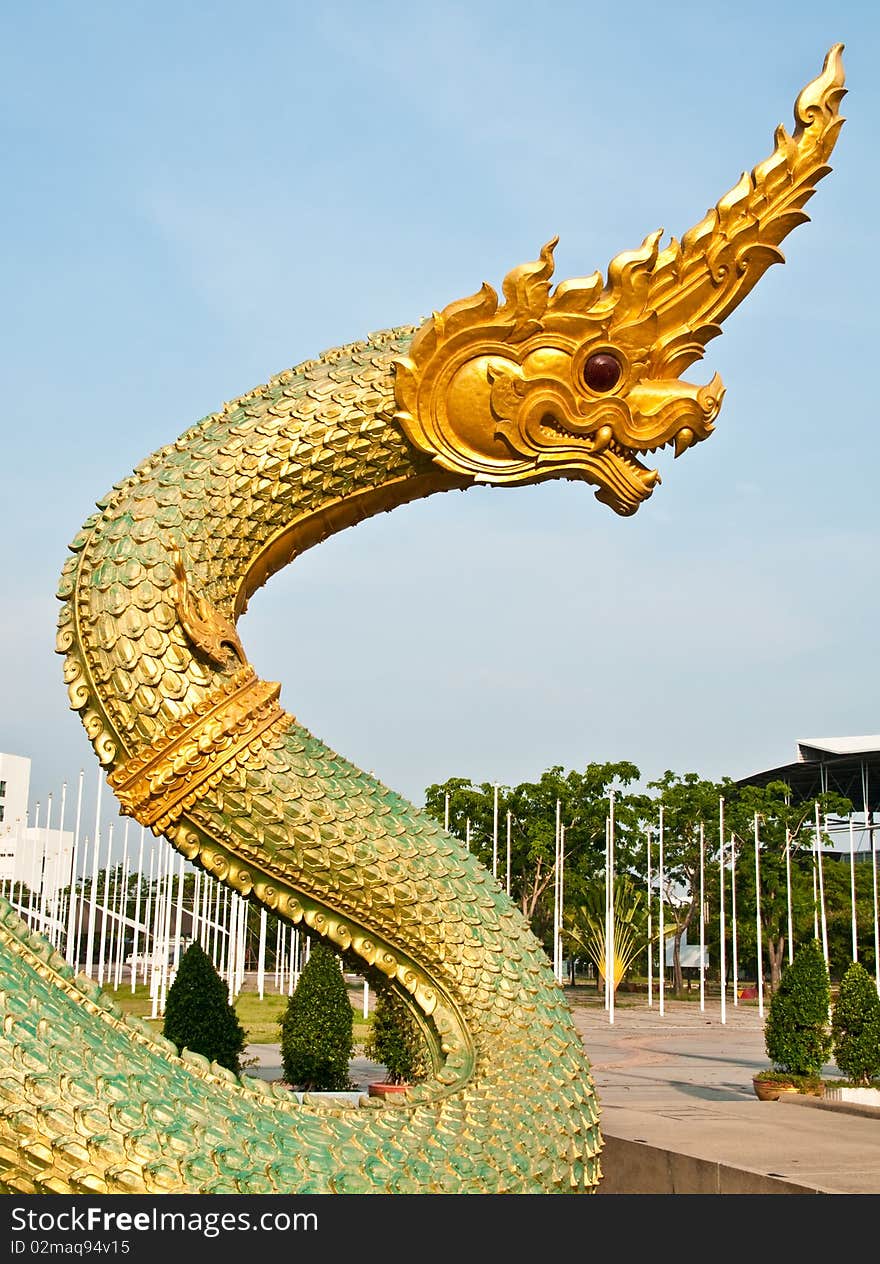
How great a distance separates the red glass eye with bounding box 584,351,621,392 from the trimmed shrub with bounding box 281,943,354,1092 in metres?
7.59

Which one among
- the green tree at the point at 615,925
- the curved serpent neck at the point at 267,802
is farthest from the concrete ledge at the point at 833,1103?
the green tree at the point at 615,925

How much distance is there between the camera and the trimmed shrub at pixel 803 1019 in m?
10.3

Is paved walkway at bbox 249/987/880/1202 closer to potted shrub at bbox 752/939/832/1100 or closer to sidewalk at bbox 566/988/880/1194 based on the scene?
sidewalk at bbox 566/988/880/1194

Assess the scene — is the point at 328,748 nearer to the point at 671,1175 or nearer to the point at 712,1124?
the point at 671,1175

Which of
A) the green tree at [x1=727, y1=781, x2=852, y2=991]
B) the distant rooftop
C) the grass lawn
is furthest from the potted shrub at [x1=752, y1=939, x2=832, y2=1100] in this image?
the distant rooftop

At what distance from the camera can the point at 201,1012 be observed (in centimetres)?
893

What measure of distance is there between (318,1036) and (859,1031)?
15.5ft

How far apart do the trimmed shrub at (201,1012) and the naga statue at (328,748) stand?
265 inches

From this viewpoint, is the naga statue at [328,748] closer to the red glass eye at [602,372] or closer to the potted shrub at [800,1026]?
the red glass eye at [602,372]

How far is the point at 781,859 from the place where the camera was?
32.8 metres

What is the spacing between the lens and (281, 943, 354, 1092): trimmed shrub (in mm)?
9648

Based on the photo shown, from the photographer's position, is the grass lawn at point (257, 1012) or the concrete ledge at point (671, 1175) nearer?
the concrete ledge at point (671, 1175)
